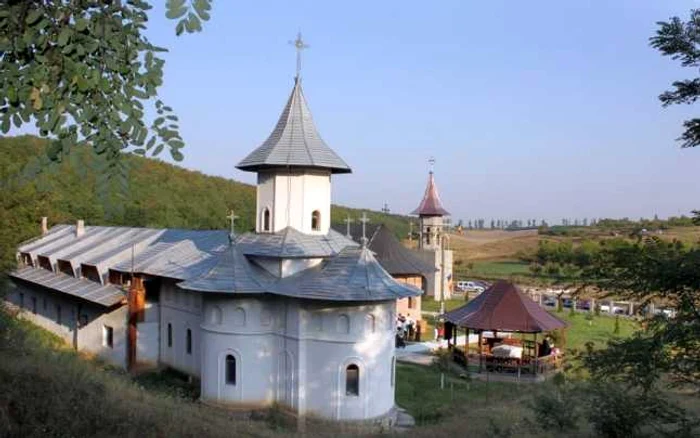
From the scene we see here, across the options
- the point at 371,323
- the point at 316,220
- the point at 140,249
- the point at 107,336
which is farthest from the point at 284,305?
the point at 140,249

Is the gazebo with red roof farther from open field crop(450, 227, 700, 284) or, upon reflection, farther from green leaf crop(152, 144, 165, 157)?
open field crop(450, 227, 700, 284)

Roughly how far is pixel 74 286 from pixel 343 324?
13552mm

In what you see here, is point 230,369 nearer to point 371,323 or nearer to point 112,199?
point 371,323

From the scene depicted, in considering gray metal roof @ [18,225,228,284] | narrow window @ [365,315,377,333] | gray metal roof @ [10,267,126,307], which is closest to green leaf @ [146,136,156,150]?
narrow window @ [365,315,377,333]

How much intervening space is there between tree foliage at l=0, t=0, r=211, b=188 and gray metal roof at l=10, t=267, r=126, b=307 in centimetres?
1952

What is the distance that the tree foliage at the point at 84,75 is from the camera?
3.13 m

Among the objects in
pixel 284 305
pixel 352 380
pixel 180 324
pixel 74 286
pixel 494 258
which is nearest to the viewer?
pixel 352 380

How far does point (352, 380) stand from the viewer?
53.7 feet

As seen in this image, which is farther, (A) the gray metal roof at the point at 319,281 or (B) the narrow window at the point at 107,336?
(B) the narrow window at the point at 107,336

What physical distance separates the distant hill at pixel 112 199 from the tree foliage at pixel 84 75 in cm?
13

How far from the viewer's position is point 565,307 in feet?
139

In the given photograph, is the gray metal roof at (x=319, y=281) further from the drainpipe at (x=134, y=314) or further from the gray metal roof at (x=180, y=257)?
the drainpipe at (x=134, y=314)

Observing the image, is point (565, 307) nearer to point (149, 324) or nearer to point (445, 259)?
point (445, 259)

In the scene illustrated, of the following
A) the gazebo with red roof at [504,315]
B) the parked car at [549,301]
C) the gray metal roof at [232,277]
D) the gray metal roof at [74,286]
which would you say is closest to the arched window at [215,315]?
the gray metal roof at [232,277]
